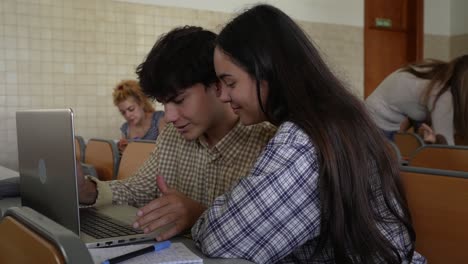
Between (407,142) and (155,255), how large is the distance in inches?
99.8

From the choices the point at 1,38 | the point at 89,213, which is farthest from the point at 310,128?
the point at 1,38

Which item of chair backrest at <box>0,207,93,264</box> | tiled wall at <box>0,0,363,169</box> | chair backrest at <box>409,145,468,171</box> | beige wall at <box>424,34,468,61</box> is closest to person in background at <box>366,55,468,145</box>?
chair backrest at <box>409,145,468,171</box>

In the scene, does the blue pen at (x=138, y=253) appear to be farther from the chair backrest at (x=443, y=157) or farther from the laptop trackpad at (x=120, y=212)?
the chair backrest at (x=443, y=157)

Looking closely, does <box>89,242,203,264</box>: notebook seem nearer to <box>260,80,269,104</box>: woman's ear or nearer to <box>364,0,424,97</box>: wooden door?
<box>260,80,269,104</box>: woman's ear

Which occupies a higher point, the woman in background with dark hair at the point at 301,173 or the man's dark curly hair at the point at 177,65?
the man's dark curly hair at the point at 177,65

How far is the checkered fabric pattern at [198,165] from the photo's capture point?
4.56ft

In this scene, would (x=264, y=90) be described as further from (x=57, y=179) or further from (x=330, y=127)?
(x=57, y=179)

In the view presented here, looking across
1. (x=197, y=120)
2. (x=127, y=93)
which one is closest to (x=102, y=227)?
(x=197, y=120)

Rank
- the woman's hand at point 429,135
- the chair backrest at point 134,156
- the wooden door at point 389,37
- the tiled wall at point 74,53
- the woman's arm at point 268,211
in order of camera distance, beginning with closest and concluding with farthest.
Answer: the woman's arm at point 268,211
the chair backrest at point 134,156
the woman's hand at point 429,135
the tiled wall at point 74,53
the wooden door at point 389,37

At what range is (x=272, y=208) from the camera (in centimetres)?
92

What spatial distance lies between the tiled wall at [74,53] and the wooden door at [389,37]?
184cm

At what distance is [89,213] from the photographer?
4.37ft

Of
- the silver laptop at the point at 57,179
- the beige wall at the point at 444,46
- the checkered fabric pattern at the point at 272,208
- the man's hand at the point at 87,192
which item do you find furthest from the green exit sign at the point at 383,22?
the checkered fabric pattern at the point at 272,208

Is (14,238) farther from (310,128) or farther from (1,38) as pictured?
(1,38)
